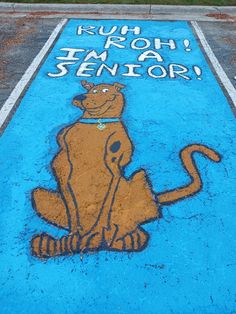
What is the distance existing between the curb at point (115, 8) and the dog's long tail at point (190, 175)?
19.0ft

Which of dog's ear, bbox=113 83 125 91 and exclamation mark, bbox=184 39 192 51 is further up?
exclamation mark, bbox=184 39 192 51

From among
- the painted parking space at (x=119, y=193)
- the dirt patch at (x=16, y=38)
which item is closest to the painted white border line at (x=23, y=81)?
the painted parking space at (x=119, y=193)

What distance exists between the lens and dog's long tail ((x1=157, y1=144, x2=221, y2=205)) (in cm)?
399

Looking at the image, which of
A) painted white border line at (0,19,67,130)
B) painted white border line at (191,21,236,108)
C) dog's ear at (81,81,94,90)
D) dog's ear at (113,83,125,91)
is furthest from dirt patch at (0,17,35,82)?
painted white border line at (191,21,236,108)

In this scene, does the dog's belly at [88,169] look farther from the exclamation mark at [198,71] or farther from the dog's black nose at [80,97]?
the exclamation mark at [198,71]

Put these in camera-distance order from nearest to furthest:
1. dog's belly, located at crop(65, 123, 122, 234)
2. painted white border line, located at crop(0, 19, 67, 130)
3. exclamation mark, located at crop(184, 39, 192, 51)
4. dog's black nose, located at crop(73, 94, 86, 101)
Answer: dog's belly, located at crop(65, 123, 122, 234), painted white border line, located at crop(0, 19, 67, 130), dog's black nose, located at crop(73, 94, 86, 101), exclamation mark, located at crop(184, 39, 192, 51)

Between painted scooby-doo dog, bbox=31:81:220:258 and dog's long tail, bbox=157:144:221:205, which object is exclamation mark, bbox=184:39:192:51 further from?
dog's long tail, bbox=157:144:221:205

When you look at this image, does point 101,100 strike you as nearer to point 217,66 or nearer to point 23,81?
point 23,81

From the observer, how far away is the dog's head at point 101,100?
5262 mm

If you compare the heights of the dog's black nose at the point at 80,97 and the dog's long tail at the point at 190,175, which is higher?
the dog's black nose at the point at 80,97

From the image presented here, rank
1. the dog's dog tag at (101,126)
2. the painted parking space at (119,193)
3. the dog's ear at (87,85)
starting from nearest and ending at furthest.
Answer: the painted parking space at (119,193) → the dog's dog tag at (101,126) → the dog's ear at (87,85)

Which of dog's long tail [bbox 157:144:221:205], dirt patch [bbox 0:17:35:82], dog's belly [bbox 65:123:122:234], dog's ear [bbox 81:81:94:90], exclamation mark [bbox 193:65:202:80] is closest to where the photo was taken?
dog's belly [bbox 65:123:122:234]

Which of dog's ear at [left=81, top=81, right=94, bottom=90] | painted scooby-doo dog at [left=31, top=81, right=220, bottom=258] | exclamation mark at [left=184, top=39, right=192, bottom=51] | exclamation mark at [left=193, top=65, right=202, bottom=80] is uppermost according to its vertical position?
exclamation mark at [left=184, top=39, right=192, bottom=51]

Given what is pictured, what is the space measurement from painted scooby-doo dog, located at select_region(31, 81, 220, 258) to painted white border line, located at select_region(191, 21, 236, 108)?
1738 mm
